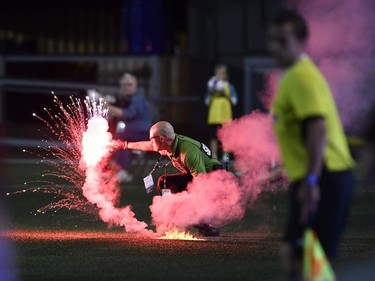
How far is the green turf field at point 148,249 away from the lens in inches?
414

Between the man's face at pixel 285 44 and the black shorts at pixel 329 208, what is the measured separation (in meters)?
0.70

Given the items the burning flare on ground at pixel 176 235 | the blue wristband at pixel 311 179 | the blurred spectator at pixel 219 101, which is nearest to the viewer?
the blue wristband at pixel 311 179

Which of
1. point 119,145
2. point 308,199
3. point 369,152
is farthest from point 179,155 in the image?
point 369,152

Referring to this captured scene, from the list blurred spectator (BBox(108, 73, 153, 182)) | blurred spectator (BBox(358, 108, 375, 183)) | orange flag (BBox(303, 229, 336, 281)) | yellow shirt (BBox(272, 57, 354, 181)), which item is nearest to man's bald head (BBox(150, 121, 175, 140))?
yellow shirt (BBox(272, 57, 354, 181))

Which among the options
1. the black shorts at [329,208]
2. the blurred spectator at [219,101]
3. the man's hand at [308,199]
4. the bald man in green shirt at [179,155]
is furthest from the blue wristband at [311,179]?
the blurred spectator at [219,101]

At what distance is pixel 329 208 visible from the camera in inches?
289

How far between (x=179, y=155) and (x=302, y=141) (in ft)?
18.9

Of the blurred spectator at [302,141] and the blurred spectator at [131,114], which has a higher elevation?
the blurred spectator at [131,114]

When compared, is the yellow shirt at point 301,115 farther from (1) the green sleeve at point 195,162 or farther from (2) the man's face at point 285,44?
(1) the green sleeve at point 195,162

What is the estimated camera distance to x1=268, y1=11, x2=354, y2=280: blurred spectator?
7.21 meters

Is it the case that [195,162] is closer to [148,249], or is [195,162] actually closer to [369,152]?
[148,249]

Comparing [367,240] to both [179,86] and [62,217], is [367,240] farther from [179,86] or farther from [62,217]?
[179,86]

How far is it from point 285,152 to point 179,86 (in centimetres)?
2169

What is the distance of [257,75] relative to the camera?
30.5m
